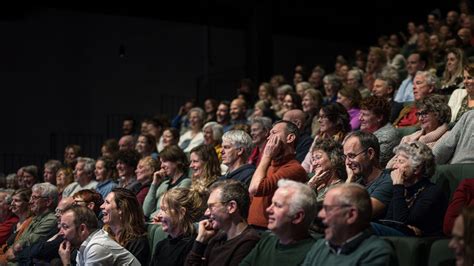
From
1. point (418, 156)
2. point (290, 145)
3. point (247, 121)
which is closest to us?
point (418, 156)

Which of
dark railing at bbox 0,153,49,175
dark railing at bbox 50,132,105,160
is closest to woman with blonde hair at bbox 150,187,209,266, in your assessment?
dark railing at bbox 0,153,49,175

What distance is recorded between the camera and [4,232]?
7.29 meters

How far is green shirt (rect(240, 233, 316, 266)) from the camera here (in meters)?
3.94

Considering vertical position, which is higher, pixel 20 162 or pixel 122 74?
pixel 122 74

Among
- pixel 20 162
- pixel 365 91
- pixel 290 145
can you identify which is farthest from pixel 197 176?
pixel 20 162

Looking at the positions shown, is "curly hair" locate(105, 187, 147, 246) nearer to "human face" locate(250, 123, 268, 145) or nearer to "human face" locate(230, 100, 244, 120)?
"human face" locate(250, 123, 268, 145)

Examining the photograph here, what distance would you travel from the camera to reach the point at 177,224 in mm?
5031

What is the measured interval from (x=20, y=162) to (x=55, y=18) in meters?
2.15

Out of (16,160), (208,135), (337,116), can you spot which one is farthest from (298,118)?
(16,160)

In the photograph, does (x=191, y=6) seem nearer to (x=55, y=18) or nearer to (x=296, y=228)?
(x=55, y=18)

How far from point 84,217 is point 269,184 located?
116 centimetres

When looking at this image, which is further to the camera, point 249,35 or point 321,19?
point 321,19

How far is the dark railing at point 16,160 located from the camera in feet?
38.7

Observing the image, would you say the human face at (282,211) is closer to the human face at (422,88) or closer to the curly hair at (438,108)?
the curly hair at (438,108)
